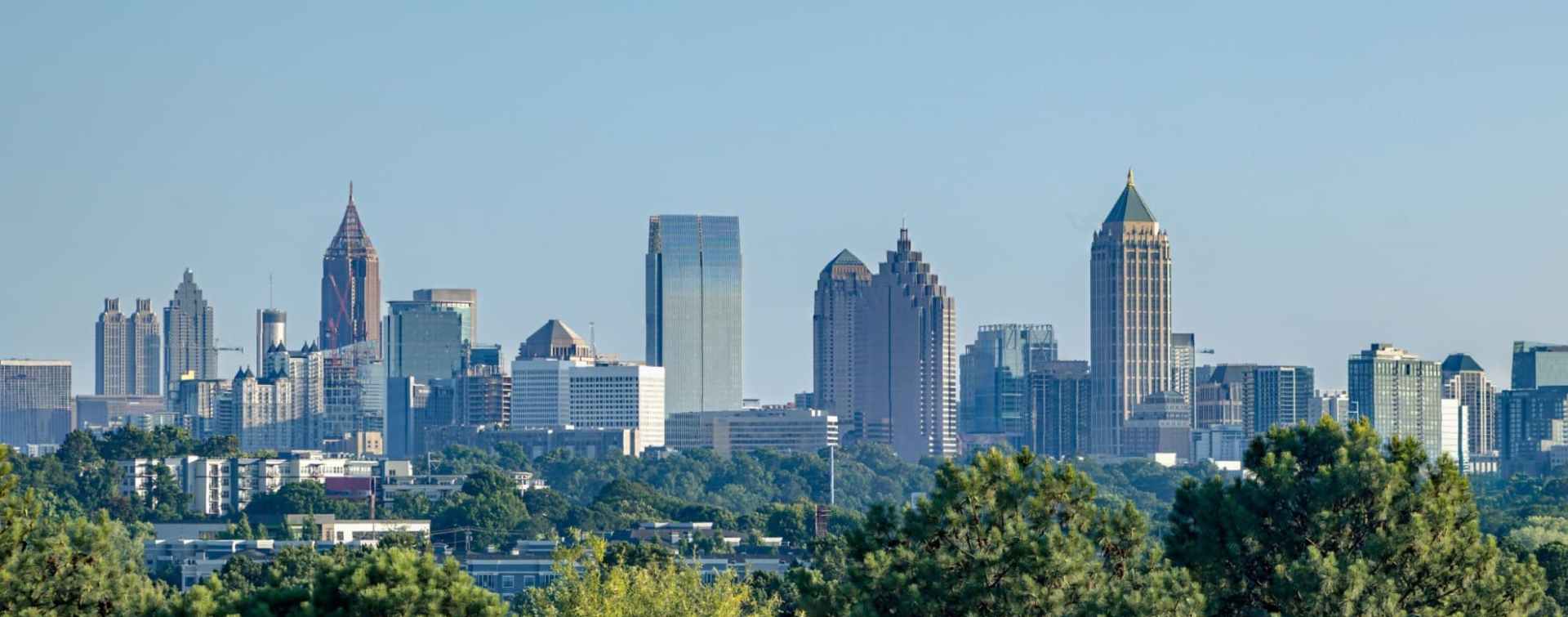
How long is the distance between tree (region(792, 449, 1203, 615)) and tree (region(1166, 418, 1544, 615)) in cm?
217

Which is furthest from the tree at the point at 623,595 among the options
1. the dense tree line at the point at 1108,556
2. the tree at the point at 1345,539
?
the tree at the point at 1345,539

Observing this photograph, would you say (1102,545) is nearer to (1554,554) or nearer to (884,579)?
(884,579)

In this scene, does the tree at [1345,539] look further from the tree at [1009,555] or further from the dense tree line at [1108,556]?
the tree at [1009,555]

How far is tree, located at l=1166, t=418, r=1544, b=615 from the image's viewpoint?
2699 inches

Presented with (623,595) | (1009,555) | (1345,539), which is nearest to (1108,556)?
(1009,555)

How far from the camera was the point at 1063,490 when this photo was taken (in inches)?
2739

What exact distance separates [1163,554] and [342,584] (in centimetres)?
1807

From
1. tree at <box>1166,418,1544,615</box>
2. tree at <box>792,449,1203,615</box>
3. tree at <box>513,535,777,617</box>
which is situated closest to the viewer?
tree at <box>792,449,1203,615</box>

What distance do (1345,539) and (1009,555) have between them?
23.9ft

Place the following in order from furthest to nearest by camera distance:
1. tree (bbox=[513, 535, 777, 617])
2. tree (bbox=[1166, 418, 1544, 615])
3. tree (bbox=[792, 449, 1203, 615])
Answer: tree (bbox=[513, 535, 777, 617]) < tree (bbox=[1166, 418, 1544, 615]) < tree (bbox=[792, 449, 1203, 615])

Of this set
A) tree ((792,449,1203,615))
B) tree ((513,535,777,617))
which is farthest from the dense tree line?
tree ((513,535,777,617))

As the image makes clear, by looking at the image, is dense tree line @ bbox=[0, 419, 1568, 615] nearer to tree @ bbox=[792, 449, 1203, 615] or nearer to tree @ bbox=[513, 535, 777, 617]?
tree @ bbox=[792, 449, 1203, 615]

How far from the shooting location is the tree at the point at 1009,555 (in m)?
67.6

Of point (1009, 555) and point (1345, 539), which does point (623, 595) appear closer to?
point (1009, 555)
